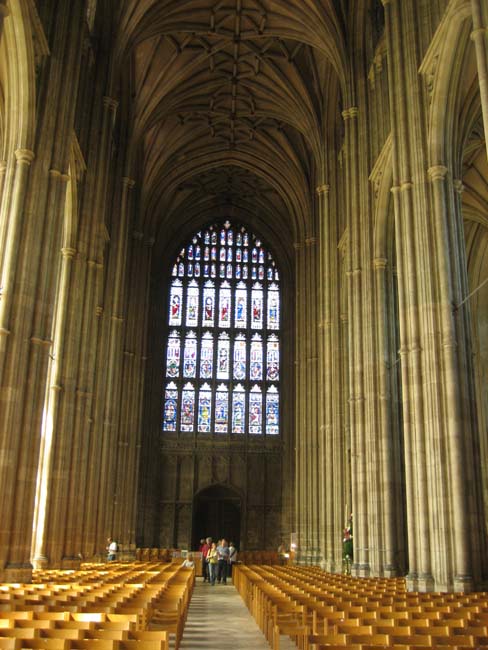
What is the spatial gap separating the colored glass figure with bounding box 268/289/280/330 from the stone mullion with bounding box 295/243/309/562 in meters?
4.83

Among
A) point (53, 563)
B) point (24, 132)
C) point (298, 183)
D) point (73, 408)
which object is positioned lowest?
point (53, 563)

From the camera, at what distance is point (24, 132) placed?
55.3 ft

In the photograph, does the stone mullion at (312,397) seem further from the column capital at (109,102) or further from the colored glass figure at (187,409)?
the column capital at (109,102)

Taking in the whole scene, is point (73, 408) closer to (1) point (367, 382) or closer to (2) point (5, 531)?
(2) point (5, 531)

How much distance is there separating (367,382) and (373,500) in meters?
3.69

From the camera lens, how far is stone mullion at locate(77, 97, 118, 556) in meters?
22.7

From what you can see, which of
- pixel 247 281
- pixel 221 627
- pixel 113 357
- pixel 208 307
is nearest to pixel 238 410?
pixel 208 307

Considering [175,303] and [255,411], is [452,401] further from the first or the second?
[175,303]

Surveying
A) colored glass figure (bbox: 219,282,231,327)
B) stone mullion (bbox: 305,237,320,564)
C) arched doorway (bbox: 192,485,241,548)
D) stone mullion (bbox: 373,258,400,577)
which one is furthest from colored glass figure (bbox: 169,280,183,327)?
stone mullion (bbox: 373,258,400,577)

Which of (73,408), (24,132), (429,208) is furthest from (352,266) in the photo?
(24,132)

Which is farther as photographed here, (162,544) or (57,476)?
(162,544)

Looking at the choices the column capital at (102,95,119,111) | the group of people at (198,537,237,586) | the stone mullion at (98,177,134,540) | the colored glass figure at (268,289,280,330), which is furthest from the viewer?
the colored glass figure at (268,289,280,330)

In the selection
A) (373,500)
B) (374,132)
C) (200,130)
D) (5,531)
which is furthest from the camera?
(200,130)

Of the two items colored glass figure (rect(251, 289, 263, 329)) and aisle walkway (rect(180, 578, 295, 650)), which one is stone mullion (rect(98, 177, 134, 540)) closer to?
aisle walkway (rect(180, 578, 295, 650))
